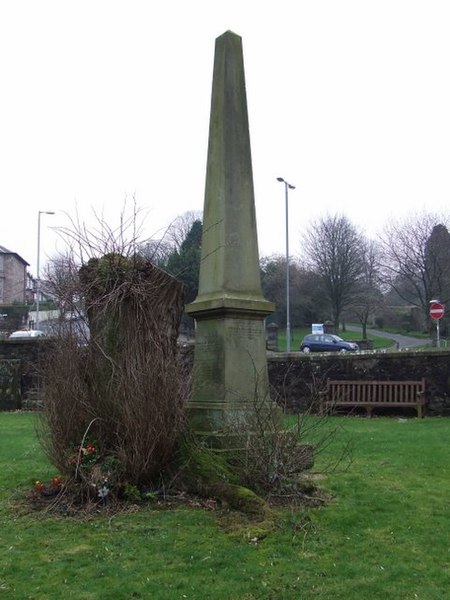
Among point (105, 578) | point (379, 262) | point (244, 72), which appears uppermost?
point (379, 262)

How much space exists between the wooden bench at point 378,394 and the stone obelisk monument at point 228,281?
24.3 ft

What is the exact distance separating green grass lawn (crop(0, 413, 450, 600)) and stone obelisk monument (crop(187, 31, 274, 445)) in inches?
54.1

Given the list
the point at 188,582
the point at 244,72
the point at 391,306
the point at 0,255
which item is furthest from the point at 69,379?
the point at 0,255

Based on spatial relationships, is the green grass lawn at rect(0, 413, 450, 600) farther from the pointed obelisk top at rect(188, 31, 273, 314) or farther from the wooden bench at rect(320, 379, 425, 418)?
the wooden bench at rect(320, 379, 425, 418)

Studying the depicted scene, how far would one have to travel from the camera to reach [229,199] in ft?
23.7

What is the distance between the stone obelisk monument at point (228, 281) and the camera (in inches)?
265

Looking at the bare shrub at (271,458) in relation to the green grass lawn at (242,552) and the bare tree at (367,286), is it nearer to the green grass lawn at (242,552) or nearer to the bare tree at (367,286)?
the green grass lawn at (242,552)

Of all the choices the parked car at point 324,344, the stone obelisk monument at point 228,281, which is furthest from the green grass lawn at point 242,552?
the parked car at point 324,344

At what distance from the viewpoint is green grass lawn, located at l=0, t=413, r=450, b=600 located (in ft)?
12.6

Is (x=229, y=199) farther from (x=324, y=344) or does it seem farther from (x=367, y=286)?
(x=367, y=286)

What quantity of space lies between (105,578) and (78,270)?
348 cm

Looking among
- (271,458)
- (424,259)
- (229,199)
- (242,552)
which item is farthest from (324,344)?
(242,552)

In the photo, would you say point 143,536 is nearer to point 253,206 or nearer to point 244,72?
point 253,206

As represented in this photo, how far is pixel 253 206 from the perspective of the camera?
24.6ft
